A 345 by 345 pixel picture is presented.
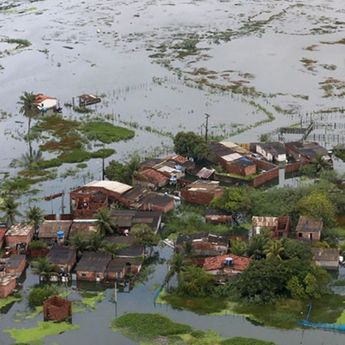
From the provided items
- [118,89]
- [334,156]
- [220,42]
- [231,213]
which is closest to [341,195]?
[231,213]

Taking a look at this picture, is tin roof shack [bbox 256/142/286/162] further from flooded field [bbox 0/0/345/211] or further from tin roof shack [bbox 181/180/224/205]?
tin roof shack [bbox 181/180/224/205]

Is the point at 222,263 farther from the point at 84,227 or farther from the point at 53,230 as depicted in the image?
the point at 53,230

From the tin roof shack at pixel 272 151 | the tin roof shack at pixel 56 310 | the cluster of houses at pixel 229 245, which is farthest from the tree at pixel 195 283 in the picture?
the tin roof shack at pixel 272 151

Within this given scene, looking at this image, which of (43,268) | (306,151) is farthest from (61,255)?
(306,151)

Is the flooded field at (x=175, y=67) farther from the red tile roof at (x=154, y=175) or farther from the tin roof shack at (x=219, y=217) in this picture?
the tin roof shack at (x=219, y=217)

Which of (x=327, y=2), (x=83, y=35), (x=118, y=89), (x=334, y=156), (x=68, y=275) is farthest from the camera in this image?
(x=327, y=2)

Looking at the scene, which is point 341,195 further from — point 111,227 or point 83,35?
point 83,35

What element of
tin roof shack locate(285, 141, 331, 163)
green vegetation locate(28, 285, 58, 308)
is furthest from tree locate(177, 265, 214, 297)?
tin roof shack locate(285, 141, 331, 163)
